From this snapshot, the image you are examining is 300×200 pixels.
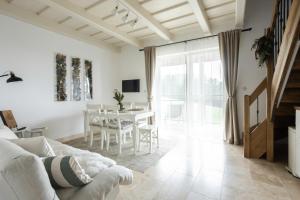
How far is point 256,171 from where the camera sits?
238cm

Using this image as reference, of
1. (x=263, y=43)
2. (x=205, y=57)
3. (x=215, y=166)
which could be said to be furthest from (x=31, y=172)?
(x=205, y=57)

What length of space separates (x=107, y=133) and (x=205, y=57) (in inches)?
118

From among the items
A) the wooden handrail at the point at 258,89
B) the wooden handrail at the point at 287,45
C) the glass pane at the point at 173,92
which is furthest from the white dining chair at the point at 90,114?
the wooden handrail at the point at 287,45

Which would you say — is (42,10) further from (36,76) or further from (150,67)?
(150,67)

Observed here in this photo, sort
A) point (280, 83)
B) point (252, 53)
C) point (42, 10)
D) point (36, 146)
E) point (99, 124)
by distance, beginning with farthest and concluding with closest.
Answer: point (252, 53) < point (99, 124) < point (42, 10) < point (280, 83) < point (36, 146)

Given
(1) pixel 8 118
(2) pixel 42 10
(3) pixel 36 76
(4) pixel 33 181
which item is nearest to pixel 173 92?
(3) pixel 36 76

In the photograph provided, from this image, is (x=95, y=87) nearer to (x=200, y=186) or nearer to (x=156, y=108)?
(x=156, y=108)

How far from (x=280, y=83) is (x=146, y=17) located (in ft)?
8.47

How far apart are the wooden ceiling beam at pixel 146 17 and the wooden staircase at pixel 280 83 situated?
215cm

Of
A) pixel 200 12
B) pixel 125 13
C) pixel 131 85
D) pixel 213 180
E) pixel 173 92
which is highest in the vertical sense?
pixel 125 13

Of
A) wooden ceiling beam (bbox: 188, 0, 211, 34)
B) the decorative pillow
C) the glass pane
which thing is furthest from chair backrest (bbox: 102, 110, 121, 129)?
wooden ceiling beam (bbox: 188, 0, 211, 34)

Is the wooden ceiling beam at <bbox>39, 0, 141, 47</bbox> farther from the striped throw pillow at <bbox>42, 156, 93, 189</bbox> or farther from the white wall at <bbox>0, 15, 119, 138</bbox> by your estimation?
the striped throw pillow at <bbox>42, 156, 93, 189</bbox>

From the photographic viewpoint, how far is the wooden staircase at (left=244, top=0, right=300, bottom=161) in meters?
1.78

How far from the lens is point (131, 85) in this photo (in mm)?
5266
